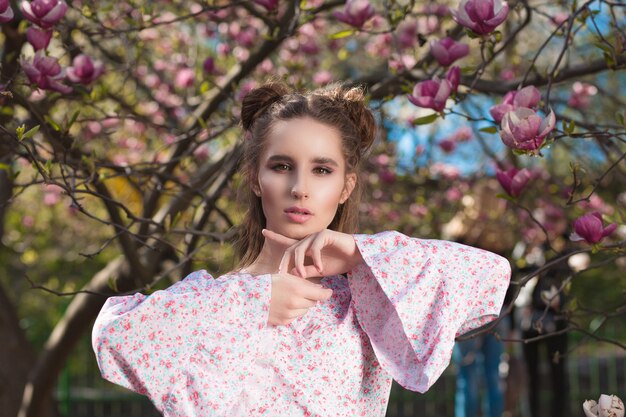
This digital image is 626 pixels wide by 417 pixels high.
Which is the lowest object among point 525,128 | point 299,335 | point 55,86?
point 299,335

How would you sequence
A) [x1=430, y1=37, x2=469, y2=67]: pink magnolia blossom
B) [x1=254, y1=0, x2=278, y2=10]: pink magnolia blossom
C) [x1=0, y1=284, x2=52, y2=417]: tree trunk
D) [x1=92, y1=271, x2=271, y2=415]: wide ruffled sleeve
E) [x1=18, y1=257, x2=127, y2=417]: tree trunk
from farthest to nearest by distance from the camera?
[x1=0, y1=284, x2=52, y2=417]: tree trunk
[x1=18, y1=257, x2=127, y2=417]: tree trunk
[x1=254, y1=0, x2=278, y2=10]: pink magnolia blossom
[x1=430, y1=37, x2=469, y2=67]: pink magnolia blossom
[x1=92, y1=271, x2=271, y2=415]: wide ruffled sleeve

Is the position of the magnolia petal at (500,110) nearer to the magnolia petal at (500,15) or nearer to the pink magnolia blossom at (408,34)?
the magnolia petal at (500,15)

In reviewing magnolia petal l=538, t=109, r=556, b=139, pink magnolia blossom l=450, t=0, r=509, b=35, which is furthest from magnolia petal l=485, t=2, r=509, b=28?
magnolia petal l=538, t=109, r=556, b=139

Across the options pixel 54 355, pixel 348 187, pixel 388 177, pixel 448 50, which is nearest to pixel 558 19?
pixel 388 177

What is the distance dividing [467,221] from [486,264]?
3.37m

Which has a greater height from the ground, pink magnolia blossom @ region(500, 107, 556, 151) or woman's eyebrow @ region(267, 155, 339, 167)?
pink magnolia blossom @ region(500, 107, 556, 151)

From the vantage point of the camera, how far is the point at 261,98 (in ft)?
7.28

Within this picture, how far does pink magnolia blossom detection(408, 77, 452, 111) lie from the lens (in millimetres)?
2363

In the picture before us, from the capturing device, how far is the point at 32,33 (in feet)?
8.63

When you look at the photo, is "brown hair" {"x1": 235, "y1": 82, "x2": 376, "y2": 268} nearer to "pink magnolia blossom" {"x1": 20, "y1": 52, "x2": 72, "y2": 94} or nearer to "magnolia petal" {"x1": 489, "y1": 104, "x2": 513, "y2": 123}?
"magnolia petal" {"x1": 489, "y1": 104, "x2": 513, "y2": 123}

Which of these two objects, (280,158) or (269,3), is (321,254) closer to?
(280,158)

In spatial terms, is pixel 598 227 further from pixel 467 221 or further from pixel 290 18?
pixel 467 221

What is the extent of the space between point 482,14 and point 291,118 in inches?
23.0

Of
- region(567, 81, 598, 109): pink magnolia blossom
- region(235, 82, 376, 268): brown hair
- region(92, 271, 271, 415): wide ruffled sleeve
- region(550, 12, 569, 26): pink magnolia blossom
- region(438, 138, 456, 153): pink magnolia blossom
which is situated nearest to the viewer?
region(92, 271, 271, 415): wide ruffled sleeve
